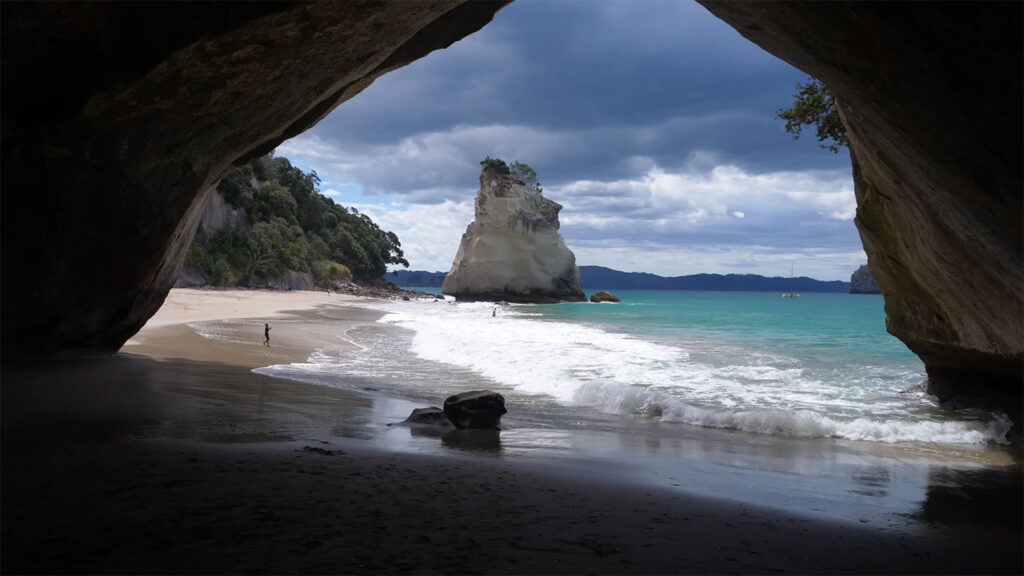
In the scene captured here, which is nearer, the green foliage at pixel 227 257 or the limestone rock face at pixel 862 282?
the green foliage at pixel 227 257

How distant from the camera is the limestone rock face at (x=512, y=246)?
68.6 metres

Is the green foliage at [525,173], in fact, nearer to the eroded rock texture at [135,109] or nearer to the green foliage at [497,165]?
the green foliage at [497,165]

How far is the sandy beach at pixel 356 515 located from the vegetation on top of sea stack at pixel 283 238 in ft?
90.5

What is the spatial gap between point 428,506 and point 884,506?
3861 millimetres

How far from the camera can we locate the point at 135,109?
600cm

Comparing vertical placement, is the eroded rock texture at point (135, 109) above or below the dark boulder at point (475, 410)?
above

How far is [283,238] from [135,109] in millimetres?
52257

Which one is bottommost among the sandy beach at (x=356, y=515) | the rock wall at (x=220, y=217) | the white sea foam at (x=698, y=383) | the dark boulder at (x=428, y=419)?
the white sea foam at (x=698, y=383)

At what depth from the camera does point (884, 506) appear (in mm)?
5254

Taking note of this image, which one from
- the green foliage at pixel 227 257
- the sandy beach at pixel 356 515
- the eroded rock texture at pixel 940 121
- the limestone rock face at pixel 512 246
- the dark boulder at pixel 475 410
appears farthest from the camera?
the limestone rock face at pixel 512 246

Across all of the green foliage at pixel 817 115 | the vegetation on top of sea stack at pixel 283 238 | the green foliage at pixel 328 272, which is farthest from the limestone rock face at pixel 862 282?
the green foliage at pixel 817 115

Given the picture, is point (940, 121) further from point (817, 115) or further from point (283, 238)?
point (283, 238)

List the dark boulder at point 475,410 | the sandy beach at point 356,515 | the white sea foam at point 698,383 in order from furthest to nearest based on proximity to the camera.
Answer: the white sea foam at point 698,383 → the dark boulder at point 475,410 → the sandy beach at point 356,515

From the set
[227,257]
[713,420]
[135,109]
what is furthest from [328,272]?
[135,109]
